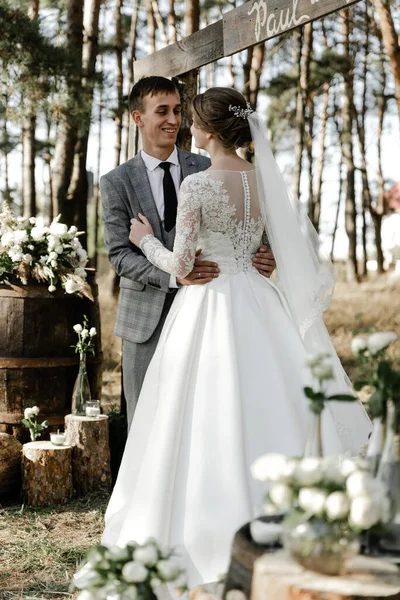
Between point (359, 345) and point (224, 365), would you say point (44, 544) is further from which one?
point (359, 345)

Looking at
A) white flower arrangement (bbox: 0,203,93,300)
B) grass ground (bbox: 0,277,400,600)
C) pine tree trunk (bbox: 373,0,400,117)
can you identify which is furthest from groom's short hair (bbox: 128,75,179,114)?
pine tree trunk (bbox: 373,0,400,117)

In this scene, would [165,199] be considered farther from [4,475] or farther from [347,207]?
[347,207]

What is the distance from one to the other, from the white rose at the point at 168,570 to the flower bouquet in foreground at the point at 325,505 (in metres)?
0.28

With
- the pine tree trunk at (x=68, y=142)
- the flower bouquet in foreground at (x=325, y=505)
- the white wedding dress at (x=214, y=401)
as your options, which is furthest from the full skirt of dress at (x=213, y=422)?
the pine tree trunk at (x=68, y=142)

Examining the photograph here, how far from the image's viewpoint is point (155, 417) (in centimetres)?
316

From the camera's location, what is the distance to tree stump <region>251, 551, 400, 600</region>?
139cm

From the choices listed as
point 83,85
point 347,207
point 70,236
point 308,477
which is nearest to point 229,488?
point 308,477

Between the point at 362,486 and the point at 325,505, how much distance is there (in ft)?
0.25

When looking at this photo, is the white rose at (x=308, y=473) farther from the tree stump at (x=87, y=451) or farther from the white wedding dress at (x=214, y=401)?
the tree stump at (x=87, y=451)

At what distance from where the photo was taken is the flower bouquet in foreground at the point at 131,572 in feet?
5.21

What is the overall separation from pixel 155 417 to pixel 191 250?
2.29 feet

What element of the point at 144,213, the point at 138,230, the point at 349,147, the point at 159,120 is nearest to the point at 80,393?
the point at 144,213

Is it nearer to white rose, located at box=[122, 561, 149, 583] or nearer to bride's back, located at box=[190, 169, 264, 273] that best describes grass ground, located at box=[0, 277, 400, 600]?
bride's back, located at box=[190, 169, 264, 273]

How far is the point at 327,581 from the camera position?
140cm
